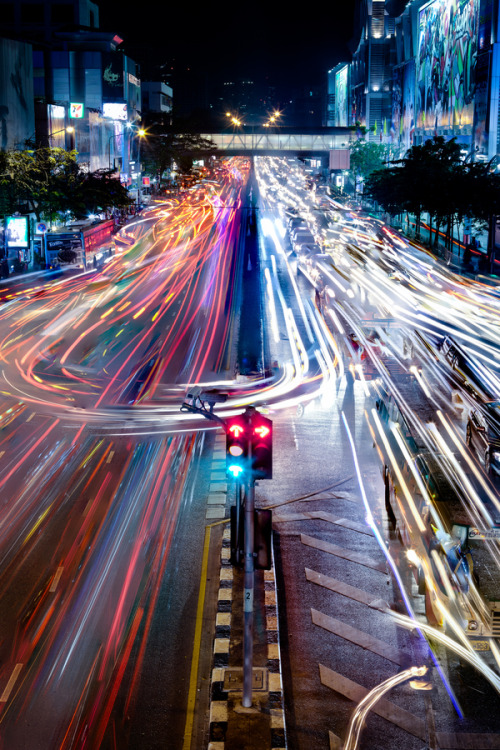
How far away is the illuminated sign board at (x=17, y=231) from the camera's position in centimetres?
4953

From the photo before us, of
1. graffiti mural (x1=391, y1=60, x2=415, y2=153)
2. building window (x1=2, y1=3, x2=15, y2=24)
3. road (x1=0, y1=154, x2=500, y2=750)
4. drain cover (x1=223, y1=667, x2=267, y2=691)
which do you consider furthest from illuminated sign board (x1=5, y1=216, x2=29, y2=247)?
building window (x1=2, y1=3, x2=15, y2=24)

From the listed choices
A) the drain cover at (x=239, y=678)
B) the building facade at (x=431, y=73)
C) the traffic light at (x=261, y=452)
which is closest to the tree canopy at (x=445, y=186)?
the building facade at (x=431, y=73)

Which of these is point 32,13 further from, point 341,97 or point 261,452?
point 261,452

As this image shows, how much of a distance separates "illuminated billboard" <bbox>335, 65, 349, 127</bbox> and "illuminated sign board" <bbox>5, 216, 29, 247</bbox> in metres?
134

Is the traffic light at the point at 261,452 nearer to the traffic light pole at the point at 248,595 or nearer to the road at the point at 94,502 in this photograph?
the traffic light pole at the point at 248,595

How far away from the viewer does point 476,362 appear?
25.9 metres

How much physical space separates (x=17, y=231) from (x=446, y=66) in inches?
2002

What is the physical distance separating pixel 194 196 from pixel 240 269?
69905 millimetres

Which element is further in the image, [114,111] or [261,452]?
[114,111]

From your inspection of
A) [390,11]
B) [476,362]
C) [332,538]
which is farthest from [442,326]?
[390,11]

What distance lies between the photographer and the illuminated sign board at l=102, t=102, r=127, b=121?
297 ft

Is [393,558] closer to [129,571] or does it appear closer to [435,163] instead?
[129,571]

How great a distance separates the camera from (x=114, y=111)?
91.8 m

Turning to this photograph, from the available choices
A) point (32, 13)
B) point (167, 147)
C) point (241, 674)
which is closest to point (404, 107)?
point (167, 147)
